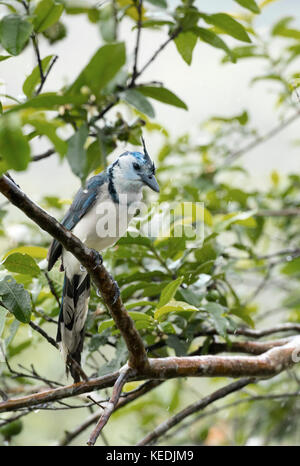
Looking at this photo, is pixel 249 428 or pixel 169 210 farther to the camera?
pixel 249 428

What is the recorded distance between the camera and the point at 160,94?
1.40 metres

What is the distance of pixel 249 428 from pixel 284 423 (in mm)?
353

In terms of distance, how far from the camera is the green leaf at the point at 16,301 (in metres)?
1.85

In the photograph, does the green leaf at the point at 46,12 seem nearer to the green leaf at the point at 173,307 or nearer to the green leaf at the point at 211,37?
the green leaf at the point at 211,37

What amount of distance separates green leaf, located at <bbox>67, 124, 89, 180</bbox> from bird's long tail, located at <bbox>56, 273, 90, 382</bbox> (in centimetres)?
130

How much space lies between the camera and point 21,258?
1975mm

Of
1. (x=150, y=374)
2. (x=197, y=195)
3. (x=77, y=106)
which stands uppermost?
(x=197, y=195)

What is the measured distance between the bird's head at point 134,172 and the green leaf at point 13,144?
4.35ft

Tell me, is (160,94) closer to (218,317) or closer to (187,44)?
(187,44)

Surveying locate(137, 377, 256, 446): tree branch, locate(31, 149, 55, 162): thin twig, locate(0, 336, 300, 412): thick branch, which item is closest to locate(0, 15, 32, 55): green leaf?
locate(31, 149, 55, 162): thin twig

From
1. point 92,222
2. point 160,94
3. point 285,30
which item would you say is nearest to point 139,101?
point 160,94

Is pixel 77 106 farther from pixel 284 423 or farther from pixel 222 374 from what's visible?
pixel 284 423

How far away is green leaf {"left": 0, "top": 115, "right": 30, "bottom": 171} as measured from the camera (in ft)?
3.29
